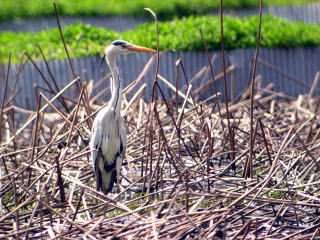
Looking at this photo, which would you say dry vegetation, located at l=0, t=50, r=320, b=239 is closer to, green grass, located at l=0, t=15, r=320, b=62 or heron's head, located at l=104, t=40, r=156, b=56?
heron's head, located at l=104, t=40, r=156, b=56

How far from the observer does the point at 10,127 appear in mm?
7750

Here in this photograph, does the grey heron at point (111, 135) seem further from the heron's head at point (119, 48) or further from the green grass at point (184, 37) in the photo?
the green grass at point (184, 37)

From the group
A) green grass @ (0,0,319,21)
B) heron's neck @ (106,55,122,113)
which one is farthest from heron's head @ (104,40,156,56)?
green grass @ (0,0,319,21)

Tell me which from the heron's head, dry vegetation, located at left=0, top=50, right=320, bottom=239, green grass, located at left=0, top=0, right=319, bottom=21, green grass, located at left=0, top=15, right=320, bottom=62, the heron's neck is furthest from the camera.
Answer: green grass, located at left=0, top=0, right=319, bottom=21

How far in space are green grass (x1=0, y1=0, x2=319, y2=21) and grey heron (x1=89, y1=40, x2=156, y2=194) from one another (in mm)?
14392

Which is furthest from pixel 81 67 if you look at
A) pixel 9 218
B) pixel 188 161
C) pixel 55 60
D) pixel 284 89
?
pixel 9 218

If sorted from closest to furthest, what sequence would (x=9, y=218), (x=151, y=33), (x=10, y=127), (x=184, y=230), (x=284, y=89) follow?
(x=184, y=230)
(x=9, y=218)
(x=10, y=127)
(x=151, y=33)
(x=284, y=89)

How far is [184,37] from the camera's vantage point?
1393 cm

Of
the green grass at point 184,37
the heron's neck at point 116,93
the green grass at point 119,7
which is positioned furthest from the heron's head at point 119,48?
the green grass at point 119,7

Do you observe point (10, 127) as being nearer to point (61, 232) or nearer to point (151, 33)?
point (61, 232)

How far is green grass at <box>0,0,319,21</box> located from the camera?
847 inches

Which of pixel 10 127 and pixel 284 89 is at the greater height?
pixel 10 127

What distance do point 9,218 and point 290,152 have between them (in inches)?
111

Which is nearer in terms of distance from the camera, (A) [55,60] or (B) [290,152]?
(B) [290,152]
